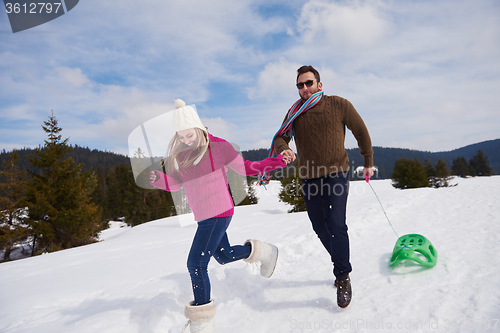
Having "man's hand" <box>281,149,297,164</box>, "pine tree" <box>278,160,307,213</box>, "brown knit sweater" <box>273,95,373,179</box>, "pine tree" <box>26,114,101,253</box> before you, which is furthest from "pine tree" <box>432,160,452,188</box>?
"man's hand" <box>281,149,297,164</box>

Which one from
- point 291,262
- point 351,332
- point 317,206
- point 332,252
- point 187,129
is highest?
point 187,129

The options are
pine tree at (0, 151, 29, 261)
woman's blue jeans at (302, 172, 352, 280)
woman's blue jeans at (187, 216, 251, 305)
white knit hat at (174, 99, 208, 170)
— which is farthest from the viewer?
pine tree at (0, 151, 29, 261)

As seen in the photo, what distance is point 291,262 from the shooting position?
3951mm

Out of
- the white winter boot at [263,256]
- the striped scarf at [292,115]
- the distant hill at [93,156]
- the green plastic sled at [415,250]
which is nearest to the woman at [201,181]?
the striped scarf at [292,115]

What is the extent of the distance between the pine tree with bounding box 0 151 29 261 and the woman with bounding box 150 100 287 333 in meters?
20.4

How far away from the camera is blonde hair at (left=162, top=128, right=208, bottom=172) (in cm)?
250

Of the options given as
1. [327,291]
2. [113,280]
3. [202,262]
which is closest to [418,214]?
[327,291]

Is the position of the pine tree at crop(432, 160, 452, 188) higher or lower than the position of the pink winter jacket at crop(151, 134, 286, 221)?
higher

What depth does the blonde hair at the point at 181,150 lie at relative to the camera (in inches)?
98.3

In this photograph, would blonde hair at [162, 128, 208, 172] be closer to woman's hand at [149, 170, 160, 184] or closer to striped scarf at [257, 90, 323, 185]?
woman's hand at [149, 170, 160, 184]

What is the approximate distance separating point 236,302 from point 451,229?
3.49 meters

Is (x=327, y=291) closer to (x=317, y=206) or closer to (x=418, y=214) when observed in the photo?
(x=317, y=206)

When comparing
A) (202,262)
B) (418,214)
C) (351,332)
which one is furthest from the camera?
(418,214)

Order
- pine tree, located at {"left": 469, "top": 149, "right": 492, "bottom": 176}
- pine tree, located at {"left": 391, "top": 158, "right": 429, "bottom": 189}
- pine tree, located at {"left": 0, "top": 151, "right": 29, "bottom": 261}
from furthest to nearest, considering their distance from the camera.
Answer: pine tree, located at {"left": 469, "top": 149, "right": 492, "bottom": 176}, pine tree, located at {"left": 391, "top": 158, "right": 429, "bottom": 189}, pine tree, located at {"left": 0, "top": 151, "right": 29, "bottom": 261}
